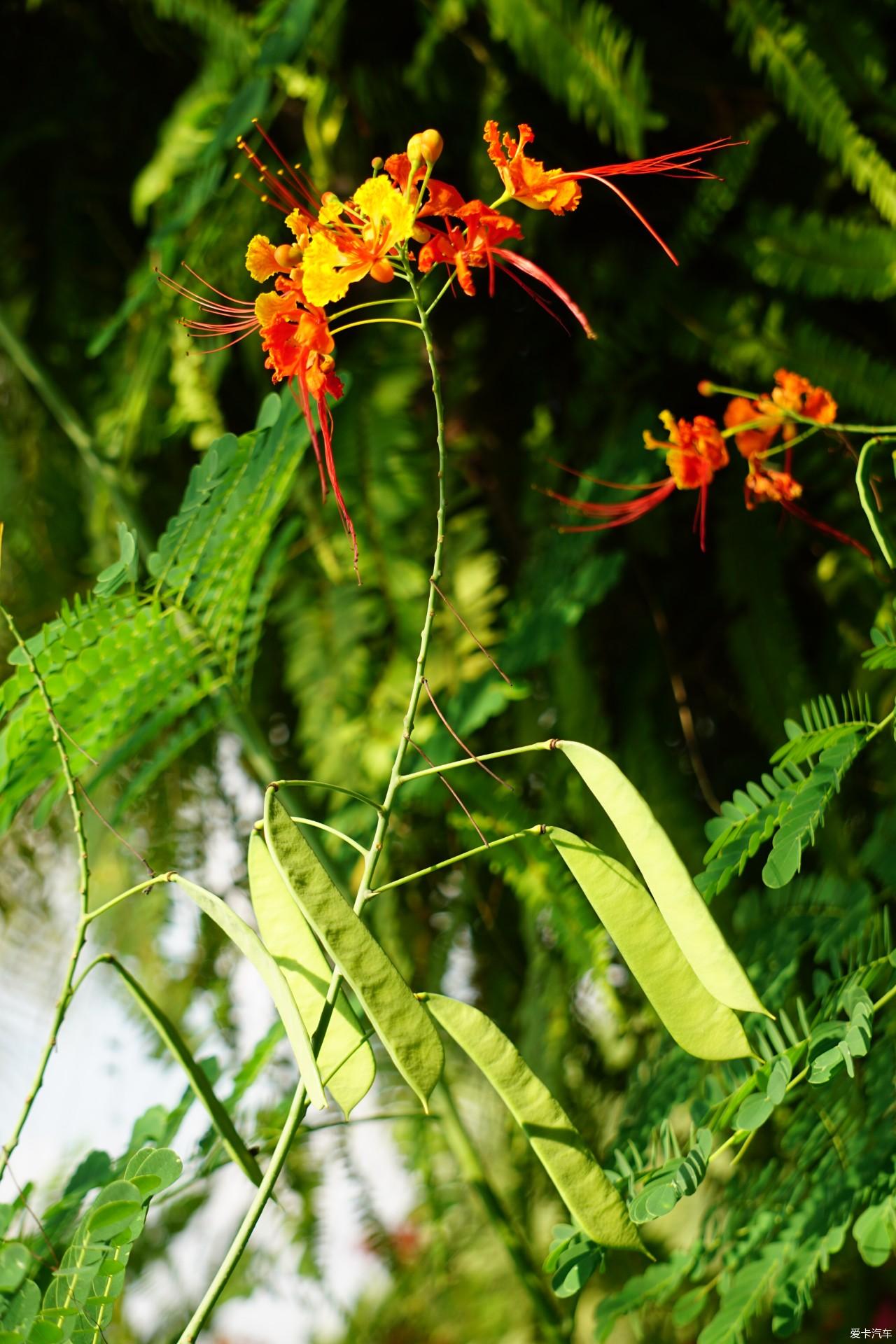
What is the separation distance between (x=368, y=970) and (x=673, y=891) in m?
0.12

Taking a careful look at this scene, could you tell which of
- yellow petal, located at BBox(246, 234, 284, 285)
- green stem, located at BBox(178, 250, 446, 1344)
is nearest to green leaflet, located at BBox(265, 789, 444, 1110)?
green stem, located at BBox(178, 250, 446, 1344)

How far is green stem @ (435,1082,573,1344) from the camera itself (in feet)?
2.48

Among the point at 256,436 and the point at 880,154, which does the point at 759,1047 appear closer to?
the point at 256,436

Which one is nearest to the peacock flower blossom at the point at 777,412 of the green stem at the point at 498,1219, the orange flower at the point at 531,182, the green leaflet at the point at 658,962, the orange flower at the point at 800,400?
the orange flower at the point at 800,400

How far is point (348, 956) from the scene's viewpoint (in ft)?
1.33

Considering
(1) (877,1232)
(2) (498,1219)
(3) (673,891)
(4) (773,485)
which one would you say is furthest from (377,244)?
(2) (498,1219)

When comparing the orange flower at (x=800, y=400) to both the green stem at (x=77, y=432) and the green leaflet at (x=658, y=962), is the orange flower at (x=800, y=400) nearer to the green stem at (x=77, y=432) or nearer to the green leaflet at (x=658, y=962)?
→ the green leaflet at (x=658, y=962)

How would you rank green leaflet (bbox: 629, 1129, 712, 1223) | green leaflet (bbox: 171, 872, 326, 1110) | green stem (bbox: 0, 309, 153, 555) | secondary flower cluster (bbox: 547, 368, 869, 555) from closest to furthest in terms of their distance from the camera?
green leaflet (bbox: 171, 872, 326, 1110) < green leaflet (bbox: 629, 1129, 712, 1223) < secondary flower cluster (bbox: 547, 368, 869, 555) < green stem (bbox: 0, 309, 153, 555)

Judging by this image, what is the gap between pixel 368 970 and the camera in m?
0.41

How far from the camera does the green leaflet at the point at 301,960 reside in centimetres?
46

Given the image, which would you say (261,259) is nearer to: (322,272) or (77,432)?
(322,272)

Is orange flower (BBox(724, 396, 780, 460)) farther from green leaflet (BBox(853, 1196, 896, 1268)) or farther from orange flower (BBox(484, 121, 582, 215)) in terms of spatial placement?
green leaflet (BBox(853, 1196, 896, 1268))

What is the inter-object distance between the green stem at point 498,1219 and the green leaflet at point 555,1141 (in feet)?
0.90

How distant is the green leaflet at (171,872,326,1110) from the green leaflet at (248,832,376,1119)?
1.1 inches
